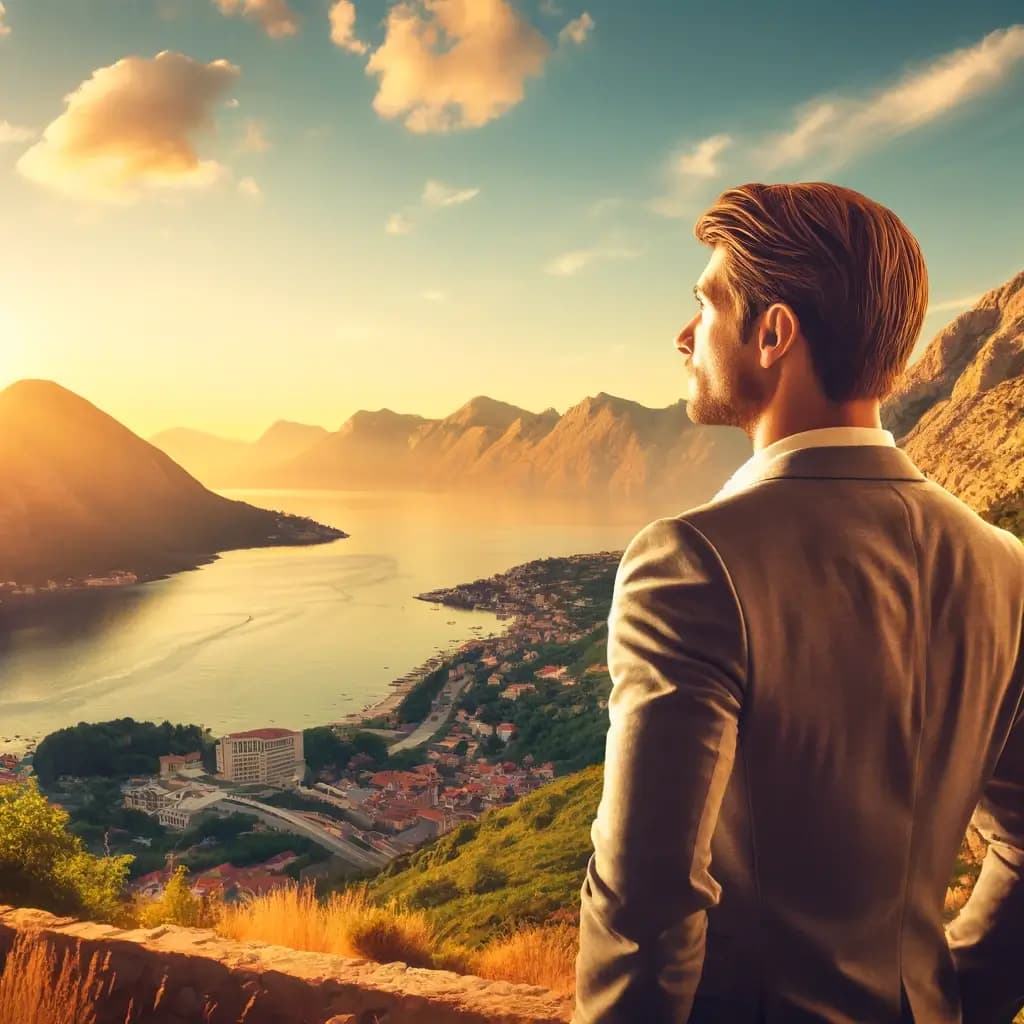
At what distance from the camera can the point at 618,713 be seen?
597 mm

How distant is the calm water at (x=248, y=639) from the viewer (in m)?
31.3

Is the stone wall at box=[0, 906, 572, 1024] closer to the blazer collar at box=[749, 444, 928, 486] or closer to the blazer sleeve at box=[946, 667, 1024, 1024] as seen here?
the blazer sleeve at box=[946, 667, 1024, 1024]

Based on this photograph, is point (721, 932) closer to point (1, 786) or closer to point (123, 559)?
point (1, 786)

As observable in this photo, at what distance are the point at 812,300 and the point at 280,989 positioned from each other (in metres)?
2.60

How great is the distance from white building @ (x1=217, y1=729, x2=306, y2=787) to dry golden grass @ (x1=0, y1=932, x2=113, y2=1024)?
2240 cm

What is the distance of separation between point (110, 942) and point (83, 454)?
58.1 metres

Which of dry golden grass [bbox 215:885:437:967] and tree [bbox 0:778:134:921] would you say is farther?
tree [bbox 0:778:134:921]

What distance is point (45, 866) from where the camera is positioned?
4109 millimetres

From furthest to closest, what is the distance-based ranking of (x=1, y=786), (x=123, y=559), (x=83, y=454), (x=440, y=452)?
(x=440, y=452), (x=83, y=454), (x=123, y=559), (x=1, y=786)

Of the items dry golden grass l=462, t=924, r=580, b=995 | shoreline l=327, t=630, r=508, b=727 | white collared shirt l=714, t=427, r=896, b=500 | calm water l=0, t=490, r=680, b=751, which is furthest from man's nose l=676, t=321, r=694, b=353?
shoreline l=327, t=630, r=508, b=727

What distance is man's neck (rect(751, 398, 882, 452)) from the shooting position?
67 centimetres

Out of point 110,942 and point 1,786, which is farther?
point 1,786

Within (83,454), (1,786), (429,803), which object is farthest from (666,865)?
(83,454)

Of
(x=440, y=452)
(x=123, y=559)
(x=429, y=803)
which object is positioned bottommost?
(x=429, y=803)
